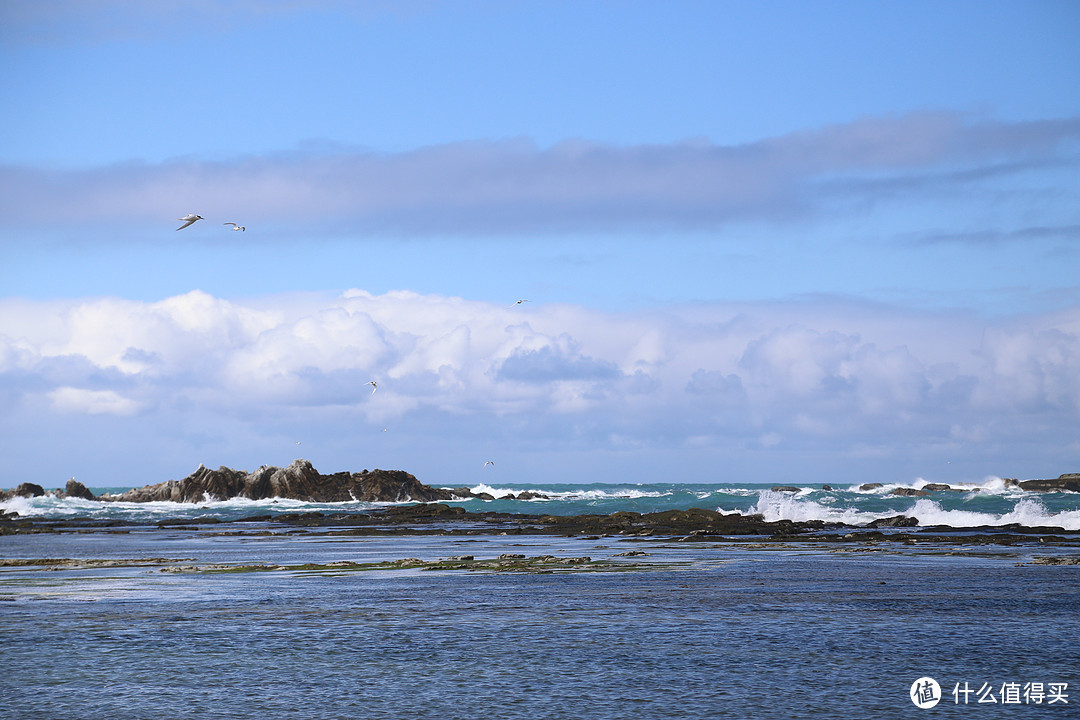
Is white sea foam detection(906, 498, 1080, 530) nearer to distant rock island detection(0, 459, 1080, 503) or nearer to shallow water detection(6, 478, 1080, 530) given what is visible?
shallow water detection(6, 478, 1080, 530)

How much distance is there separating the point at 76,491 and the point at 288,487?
31.3 meters

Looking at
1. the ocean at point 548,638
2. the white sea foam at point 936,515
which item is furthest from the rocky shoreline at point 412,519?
the ocean at point 548,638

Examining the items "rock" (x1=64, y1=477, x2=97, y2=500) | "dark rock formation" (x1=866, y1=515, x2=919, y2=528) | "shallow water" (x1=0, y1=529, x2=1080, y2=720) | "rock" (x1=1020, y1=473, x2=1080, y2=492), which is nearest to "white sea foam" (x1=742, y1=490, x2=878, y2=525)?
"dark rock formation" (x1=866, y1=515, x2=919, y2=528)

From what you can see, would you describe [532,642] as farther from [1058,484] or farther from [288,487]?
[1058,484]

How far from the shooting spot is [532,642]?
20266mm

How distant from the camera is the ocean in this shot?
1515 centimetres

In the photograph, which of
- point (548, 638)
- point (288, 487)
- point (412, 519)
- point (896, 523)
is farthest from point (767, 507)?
point (548, 638)

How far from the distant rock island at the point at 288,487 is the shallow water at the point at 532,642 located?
102m

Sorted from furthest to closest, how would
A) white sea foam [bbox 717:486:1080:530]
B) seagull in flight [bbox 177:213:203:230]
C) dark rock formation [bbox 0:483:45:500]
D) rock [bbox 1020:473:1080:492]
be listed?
dark rock formation [bbox 0:483:45:500]
rock [bbox 1020:473:1080:492]
white sea foam [bbox 717:486:1080:530]
seagull in flight [bbox 177:213:203:230]

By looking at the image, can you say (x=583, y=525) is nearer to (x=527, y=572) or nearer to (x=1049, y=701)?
(x=527, y=572)

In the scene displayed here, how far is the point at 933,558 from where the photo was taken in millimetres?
41750

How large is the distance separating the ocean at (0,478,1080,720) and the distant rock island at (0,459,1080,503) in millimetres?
94689

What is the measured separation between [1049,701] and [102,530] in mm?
75714

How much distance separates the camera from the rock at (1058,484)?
440 ft
